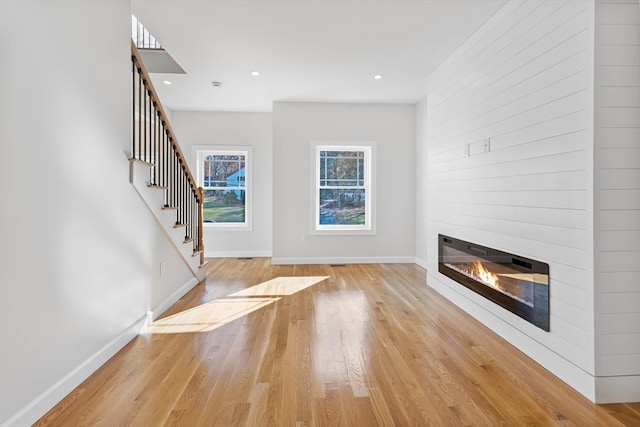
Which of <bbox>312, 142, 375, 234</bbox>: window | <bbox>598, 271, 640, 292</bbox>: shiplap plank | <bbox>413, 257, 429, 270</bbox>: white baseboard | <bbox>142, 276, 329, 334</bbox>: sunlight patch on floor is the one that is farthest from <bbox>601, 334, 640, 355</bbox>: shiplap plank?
<bbox>312, 142, 375, 234</bbox>: window

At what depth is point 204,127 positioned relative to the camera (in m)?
6.60

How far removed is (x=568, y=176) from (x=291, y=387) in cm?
215

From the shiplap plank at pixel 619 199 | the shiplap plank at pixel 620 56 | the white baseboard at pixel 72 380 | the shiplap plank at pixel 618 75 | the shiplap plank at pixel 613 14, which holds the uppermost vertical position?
the shiplap plank at pixel 613 14

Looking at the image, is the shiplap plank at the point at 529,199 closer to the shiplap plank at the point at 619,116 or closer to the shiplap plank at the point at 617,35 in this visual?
the shiplap plank at the point at 619,116

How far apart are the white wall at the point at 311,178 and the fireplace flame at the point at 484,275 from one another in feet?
9.40

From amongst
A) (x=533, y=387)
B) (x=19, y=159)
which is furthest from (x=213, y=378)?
(x=533, y=387)

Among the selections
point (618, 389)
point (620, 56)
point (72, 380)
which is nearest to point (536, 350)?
point (618, 389)

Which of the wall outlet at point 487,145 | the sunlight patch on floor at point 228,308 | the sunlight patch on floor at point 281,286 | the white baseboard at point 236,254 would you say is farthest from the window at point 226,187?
the wall outlet at point 487,145

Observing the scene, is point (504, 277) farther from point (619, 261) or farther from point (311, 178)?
point (311, 178)

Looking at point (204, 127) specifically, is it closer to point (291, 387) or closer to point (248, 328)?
point (248, 328)

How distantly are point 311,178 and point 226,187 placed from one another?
1.86 m

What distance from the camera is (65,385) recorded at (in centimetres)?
194

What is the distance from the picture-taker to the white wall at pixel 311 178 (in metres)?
5.95

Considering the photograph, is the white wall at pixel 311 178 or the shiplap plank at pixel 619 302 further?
the white wall at pixel 311 178
